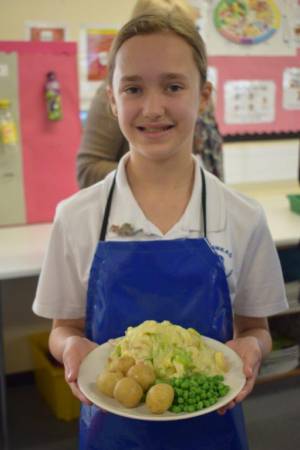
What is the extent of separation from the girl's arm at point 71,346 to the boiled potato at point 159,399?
0.36 ft

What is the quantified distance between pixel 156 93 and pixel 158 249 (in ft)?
0.90

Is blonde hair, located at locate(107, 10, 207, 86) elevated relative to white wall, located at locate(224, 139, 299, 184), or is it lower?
elevated

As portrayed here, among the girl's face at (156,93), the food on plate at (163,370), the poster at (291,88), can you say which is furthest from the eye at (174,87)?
the poster at (291,88)

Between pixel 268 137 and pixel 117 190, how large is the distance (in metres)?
1.78

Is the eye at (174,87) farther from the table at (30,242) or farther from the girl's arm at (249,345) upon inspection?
the table at (30,242)

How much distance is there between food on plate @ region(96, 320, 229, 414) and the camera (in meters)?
0.86

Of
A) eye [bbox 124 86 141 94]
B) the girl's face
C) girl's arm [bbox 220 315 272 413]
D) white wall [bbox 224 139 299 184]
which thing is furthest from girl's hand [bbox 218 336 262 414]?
white wall [bbox 224 139 299 184]

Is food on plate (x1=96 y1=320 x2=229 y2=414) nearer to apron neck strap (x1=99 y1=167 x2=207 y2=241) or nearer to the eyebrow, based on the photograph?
apron neck strap (x1=99 y1=167 x2=207 y2=241)

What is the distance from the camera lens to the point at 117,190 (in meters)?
1.11

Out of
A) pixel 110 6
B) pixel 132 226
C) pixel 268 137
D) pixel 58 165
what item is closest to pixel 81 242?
pixel 132 226

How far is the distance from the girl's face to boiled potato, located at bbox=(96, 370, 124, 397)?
384mm

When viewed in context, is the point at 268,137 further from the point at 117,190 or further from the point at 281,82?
the point at 117,190

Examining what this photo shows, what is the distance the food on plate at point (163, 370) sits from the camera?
2.82 feet

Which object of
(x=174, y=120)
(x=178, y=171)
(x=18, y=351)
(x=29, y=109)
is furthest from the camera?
(x=18, y=351)
